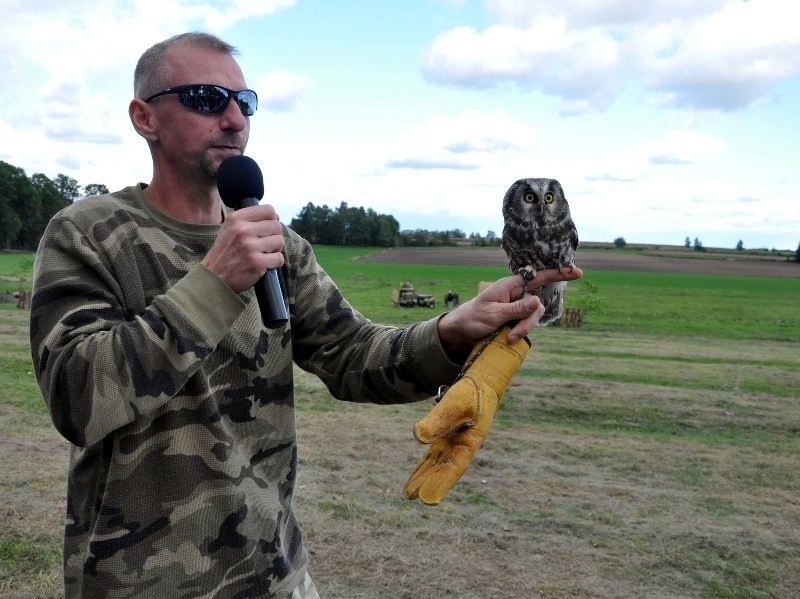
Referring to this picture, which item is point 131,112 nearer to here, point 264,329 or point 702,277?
point 264,329

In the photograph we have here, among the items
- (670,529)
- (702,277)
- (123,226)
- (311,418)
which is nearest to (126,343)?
(123,226)

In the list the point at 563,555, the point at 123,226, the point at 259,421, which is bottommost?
the point at 563,555

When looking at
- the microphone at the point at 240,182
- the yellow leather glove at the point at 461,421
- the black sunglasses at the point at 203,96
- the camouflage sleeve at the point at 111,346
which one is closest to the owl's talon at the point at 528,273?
the yellow leather glove at the point at 461,421

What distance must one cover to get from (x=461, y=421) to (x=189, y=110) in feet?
4.60

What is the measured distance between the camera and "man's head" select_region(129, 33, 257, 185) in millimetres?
2482

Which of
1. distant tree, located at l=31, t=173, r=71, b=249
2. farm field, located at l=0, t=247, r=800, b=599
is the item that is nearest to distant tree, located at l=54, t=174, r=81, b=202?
distant tree, located at l=31, t=173, r=71, b=249

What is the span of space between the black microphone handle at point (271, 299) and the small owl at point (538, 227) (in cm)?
111

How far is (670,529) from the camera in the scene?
6.58 metres

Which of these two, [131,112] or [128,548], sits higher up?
[131,112]

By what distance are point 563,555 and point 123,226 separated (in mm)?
4894

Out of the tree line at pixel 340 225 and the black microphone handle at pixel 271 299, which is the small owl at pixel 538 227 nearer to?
the black microphone handle at pixel 271 299

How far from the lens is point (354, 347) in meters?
2.98

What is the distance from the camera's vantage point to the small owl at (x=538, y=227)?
291cm

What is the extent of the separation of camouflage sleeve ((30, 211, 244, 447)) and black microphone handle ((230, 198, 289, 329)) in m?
0.10
